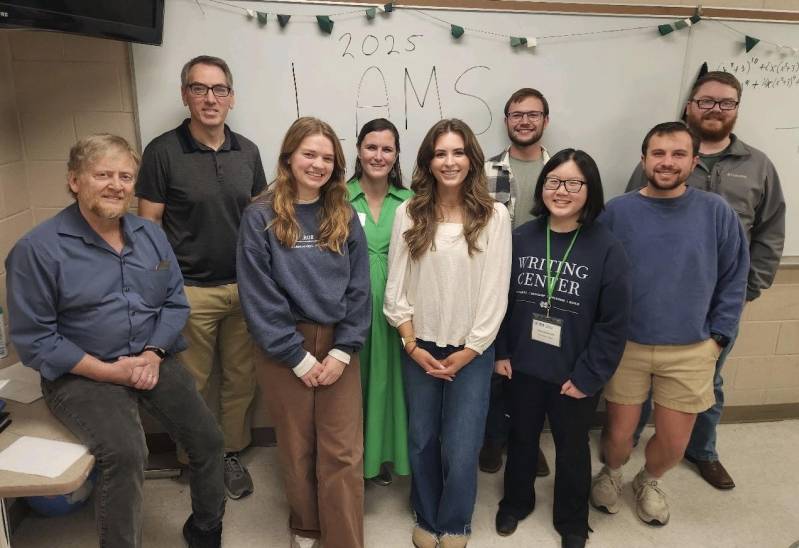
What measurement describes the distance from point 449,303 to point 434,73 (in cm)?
113

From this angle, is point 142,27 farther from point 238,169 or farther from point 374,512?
point 374,512

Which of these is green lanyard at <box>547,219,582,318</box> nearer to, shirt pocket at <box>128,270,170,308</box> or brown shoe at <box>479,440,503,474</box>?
brown shoe at <box>479,440,503,474</box>

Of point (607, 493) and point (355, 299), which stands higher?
point (355, 299)

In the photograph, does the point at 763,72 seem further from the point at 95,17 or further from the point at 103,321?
the point at 103,321

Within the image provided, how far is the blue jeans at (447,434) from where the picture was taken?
191cm

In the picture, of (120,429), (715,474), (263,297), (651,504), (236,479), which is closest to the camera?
(120,429)

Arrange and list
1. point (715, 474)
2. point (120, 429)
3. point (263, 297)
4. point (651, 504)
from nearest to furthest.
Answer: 1. point (120, 429)
2. point (263, 297)
3. point (651, 504)
4. point (715, 474)

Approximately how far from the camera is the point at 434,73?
240 cm

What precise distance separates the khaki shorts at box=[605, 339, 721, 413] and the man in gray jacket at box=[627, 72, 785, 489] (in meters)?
0.36

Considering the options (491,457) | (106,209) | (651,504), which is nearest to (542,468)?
(491,457)

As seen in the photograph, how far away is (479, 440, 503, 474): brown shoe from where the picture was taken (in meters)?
2.55

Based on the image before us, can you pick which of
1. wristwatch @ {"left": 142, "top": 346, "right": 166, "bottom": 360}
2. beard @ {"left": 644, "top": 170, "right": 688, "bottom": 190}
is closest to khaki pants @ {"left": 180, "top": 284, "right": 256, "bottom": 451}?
wristwatch @ {"left": 142, "top": 346, "right": 166, "bottom": 360}

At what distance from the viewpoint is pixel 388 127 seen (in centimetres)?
202

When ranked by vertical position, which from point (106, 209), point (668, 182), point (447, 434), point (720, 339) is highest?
point (668, 182)
